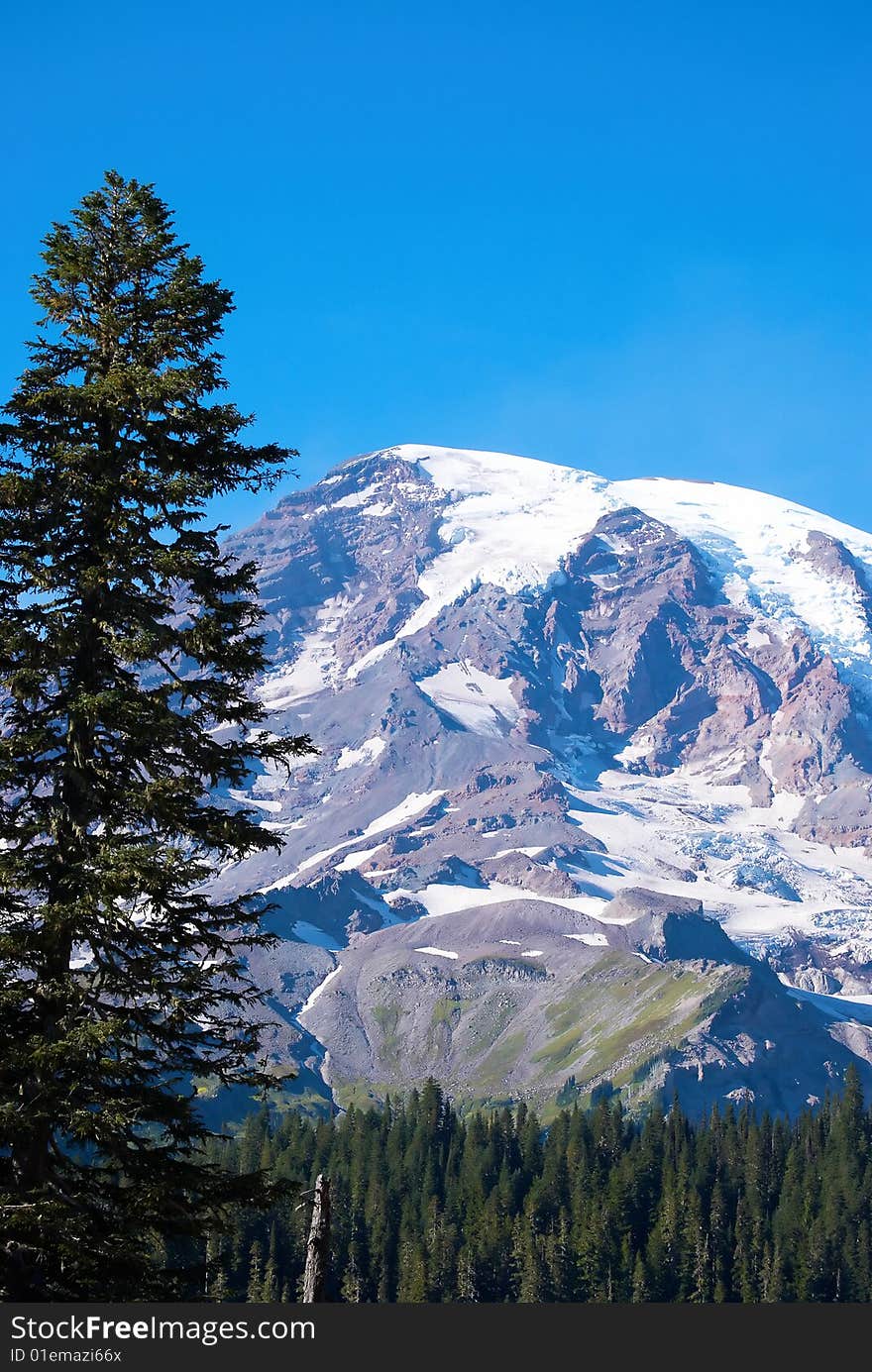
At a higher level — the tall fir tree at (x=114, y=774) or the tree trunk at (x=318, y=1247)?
the tall fir tree at (x=114, y=774)

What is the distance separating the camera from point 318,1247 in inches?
877

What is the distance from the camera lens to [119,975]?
79.2 feet

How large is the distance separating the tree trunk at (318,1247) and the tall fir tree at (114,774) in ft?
7.71

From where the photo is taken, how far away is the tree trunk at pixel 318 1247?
21.9 m

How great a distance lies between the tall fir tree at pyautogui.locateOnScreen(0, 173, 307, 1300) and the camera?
2312 cm

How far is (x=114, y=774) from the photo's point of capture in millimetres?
25156

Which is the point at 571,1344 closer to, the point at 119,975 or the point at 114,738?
the point at 119,975

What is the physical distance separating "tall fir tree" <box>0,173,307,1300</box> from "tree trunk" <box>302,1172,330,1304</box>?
2349 mm

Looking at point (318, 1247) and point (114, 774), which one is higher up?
point (114, 774)

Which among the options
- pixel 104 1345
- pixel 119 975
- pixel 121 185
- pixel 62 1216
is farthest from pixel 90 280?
pixel 104 1345

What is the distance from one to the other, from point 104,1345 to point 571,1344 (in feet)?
18.5

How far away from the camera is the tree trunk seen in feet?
71.8

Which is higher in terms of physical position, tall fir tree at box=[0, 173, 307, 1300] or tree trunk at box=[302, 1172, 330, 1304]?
tall fir tree at box=[0, 173, 307, 1300]

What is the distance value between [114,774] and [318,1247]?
830cm
